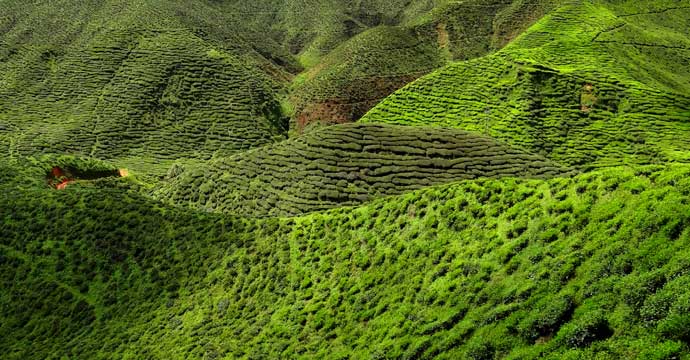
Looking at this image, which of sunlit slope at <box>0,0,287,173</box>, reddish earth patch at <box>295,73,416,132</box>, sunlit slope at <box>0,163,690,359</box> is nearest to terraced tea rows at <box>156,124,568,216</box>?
sunlit slope at <box>0,163,690,359</box>

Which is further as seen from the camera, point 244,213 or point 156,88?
point 156,88

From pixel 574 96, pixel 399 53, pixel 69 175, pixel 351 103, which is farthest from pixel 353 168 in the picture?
pixel 399 53

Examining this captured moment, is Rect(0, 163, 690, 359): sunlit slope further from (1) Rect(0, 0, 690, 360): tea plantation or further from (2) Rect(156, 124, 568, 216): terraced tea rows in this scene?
(2) Rect(156, 124, 568, 216): terraced tea rows

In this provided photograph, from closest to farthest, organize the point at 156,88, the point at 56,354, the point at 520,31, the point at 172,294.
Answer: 1. the point at 56,354
2. the point at 172,294
3. the point at 156,88
4. the point at 520,31

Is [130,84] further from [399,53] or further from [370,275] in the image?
[370,275]

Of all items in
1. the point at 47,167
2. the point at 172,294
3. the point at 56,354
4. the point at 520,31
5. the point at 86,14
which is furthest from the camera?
the point at 86,14

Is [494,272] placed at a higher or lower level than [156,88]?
lower

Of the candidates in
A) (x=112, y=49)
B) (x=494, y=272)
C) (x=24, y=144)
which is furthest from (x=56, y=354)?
(x=112, y=49)

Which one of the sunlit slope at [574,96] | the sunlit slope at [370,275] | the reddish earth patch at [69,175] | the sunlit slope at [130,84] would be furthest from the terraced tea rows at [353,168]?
the sunlit slope at [130,84]

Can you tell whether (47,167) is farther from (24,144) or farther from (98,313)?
(98,313)
